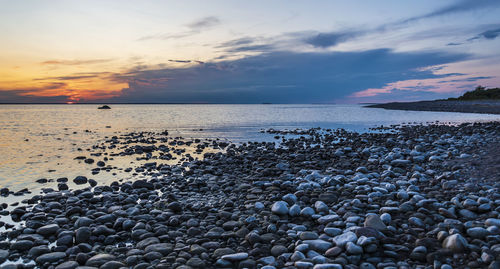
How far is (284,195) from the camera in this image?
7367 mm

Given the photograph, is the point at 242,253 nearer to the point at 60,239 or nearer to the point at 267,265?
the point at 267,265

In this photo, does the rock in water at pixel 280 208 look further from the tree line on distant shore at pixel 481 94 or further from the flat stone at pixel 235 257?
the tree line on distant shore at pixel 481 94

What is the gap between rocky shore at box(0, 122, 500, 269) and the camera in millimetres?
4465

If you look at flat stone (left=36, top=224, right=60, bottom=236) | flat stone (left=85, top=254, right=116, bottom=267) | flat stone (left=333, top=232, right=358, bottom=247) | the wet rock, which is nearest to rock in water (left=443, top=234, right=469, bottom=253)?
flat stone (left=333, top=232, right=358, bottom=247)

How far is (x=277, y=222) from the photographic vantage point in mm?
5793

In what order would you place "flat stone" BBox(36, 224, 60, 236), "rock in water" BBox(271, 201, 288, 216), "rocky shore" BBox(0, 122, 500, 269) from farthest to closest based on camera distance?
1. "rock in water" BBox(271, 201, 288, 216)
2. "flat stone" BBox(36, 224, 60, 236)
3. "rocky shore" BBox(0, 122, 500, 269)

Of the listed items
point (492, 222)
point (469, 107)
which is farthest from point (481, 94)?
point (492, 222)

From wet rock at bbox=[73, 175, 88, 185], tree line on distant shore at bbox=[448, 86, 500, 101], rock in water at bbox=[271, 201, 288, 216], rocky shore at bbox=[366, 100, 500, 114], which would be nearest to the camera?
rock in water at bbox=[271, 201, 288, 216]

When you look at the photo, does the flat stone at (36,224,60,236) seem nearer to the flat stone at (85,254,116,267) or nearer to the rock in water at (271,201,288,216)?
the flat stone at (85,254,116,267)

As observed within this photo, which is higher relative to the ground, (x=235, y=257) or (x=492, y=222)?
(x=492, y=222)

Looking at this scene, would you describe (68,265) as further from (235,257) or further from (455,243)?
(455,243)

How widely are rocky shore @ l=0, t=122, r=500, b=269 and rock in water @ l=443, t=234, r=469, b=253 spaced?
0.05 ft

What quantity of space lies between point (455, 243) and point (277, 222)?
9.10 feet

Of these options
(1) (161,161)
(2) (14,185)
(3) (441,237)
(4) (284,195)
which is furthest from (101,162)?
(3) (441,237)
